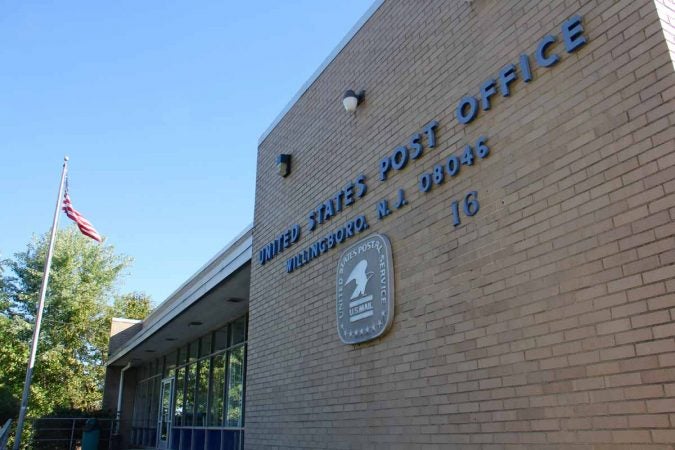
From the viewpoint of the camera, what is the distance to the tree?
29000mm

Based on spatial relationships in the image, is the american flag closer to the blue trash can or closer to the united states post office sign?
the blue trash can

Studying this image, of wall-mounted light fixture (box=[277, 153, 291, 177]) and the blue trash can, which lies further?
the blue trash can

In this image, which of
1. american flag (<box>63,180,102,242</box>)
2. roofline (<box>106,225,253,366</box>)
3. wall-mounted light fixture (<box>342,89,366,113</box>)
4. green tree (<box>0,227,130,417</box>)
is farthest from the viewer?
green tree (<box>0,227,130,417</box>)

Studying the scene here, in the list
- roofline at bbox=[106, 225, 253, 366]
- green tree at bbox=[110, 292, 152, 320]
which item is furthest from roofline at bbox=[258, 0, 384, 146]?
green tree at bbox=[110, 292, 152, 320]

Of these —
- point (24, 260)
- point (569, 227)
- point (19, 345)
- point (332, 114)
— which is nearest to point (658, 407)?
point (569, 227)

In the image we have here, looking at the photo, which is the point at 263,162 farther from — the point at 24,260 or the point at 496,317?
the point at 24,260

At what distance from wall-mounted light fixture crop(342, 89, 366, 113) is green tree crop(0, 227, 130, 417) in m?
27.1

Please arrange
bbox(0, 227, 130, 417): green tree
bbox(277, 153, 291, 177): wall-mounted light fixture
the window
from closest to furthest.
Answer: bbox(277, 153, 291, 177): wall-mounted light fixture
the window
bbox(0, 227, 130, 417): green tree

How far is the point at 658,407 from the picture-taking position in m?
3.32

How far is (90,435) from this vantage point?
19750 millimetres

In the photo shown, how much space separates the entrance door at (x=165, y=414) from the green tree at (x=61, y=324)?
422 inches

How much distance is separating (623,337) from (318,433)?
405cm

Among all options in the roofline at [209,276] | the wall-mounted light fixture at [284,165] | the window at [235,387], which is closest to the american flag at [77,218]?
the roofline at [209,276]

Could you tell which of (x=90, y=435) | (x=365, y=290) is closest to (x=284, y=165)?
(x=365, y=290)
